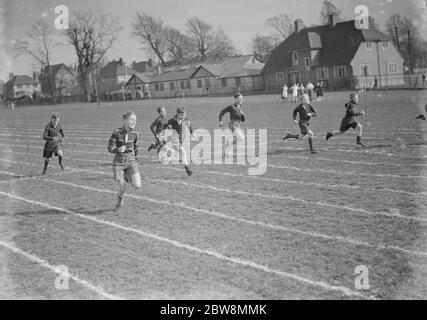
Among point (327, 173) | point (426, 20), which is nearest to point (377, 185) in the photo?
point (327, 173)

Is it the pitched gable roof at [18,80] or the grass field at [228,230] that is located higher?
the pitched gable roof at [18,80]

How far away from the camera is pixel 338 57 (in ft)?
209

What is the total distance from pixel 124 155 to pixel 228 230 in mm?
3120

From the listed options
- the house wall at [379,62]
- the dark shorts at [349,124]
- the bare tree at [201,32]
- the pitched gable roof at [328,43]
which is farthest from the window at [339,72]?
the dark shorts at [349,124]

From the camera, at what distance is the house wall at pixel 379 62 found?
192 feet

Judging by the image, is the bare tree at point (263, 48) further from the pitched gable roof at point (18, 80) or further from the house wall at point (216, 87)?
the pitched gable roof at point (18, 80)

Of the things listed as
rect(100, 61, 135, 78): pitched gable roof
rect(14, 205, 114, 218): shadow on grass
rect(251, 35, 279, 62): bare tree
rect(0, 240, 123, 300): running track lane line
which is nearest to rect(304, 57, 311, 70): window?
rect(251, 35, 279, 62): bare tree

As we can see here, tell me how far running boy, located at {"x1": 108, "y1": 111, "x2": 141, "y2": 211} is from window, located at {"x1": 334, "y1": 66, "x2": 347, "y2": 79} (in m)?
56.5

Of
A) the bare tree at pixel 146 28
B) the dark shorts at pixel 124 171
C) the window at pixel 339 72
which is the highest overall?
the window at pixel 339 72

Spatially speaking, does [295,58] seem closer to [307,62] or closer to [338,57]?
[307,62]

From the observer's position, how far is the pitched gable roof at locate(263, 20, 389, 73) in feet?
203

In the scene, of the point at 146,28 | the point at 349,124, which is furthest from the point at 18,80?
the point at 349,124

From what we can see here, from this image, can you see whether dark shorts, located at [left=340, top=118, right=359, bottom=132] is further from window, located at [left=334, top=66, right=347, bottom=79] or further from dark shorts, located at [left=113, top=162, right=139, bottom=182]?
window, located at [left=334, top=66, right=347, bottom=79]

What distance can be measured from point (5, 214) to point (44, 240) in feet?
8.14
